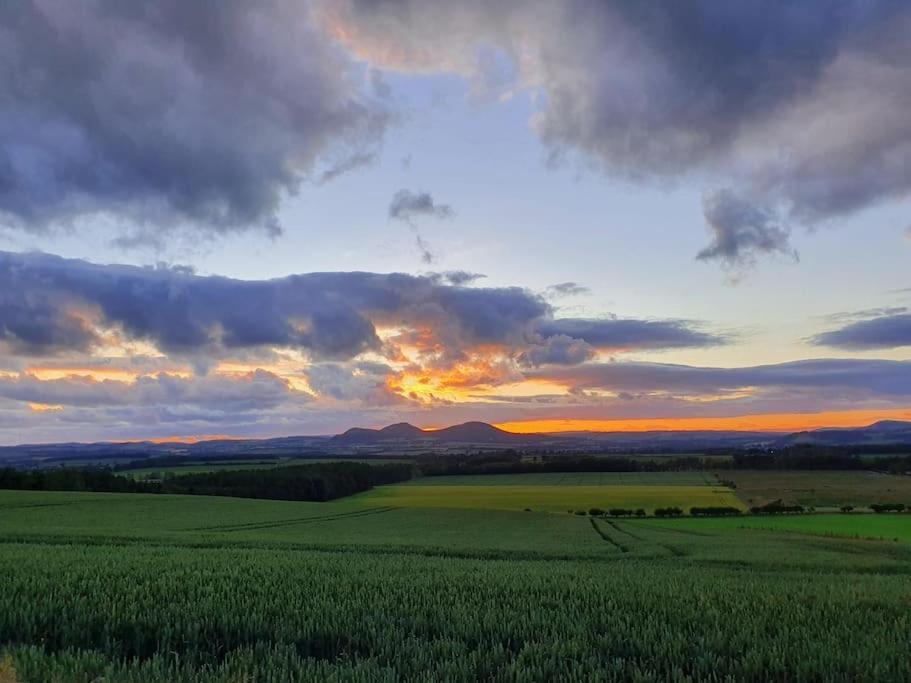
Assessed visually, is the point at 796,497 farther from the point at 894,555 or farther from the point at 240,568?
the point at 240,568

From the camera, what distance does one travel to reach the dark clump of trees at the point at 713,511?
229ft

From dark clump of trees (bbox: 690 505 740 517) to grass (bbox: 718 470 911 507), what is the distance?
718cm

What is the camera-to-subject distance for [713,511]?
A: 70938 mm

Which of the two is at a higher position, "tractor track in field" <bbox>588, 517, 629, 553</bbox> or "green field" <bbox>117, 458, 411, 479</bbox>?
"tractor track in field" <bbox>588, 517, 629, 553</bbox>

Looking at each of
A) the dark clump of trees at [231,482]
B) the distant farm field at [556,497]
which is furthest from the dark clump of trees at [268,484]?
the distant farm field at [556,497]

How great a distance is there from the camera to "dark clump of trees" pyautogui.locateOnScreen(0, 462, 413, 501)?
267 ft

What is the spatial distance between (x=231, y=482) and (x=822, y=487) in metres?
88.5

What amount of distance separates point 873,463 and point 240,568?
148218 millimetres

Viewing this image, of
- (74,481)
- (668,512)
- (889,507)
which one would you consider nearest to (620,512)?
(668,512)

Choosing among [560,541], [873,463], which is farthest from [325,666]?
[873,463]

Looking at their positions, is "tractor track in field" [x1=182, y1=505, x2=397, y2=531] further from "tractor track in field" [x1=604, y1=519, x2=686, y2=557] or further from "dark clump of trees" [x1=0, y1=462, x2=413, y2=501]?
"dark clump of trees" [x1=0, y1=462, x2=413, y2=501]

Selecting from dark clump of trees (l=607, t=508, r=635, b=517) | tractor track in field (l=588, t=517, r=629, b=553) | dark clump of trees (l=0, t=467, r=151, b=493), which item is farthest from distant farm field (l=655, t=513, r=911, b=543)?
dark clump of trees (l=0, t=467, r=151, b=493)

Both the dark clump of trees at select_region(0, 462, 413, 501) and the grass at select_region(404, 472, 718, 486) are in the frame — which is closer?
the dark clump of trees at select_region(0, 462, 413, 501)

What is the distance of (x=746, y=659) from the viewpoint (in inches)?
225
